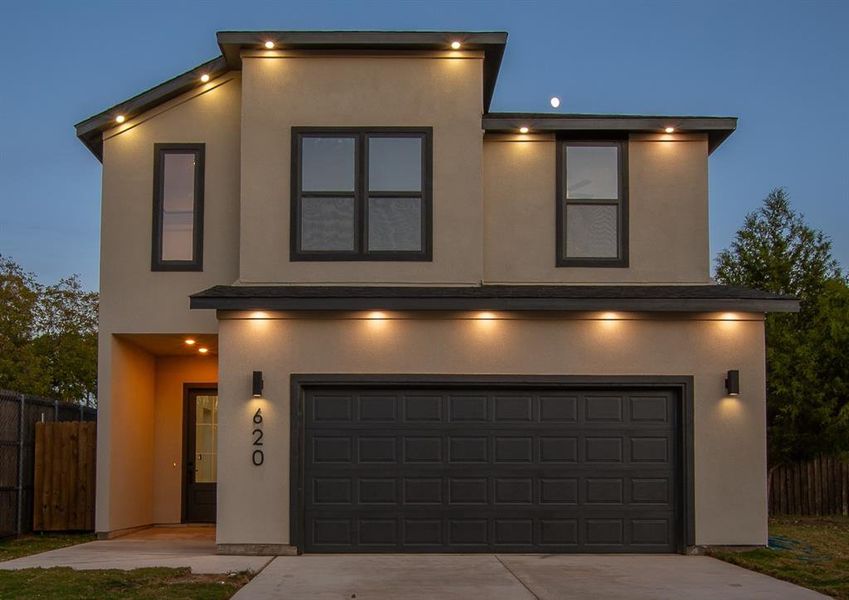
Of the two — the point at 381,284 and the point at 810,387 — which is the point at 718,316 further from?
the point at 810,387

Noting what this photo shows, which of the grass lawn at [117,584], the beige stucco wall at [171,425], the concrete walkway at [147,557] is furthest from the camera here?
the beige stucco wall at [171,425]

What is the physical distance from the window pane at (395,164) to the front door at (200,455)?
18.1ft

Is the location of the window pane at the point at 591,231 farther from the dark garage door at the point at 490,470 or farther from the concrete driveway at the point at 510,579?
the concrete driveway at the point at 510,579

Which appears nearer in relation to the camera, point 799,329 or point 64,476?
point 64,476

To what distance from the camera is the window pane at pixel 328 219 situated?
14.9 meters

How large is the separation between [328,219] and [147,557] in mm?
5035

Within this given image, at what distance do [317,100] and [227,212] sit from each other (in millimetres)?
2230

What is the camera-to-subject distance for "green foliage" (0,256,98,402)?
32.9m

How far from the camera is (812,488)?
69.3 feet

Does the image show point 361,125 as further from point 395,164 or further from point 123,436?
point 123,436

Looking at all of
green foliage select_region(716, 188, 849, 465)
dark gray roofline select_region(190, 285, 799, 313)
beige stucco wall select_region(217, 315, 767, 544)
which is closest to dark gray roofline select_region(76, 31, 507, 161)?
dark gray roofline select_region(190, 285, 799, 313)

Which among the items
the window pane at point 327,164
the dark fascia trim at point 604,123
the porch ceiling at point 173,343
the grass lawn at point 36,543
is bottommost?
the grass lawn at point 36,543

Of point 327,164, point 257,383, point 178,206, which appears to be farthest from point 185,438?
point 327,164

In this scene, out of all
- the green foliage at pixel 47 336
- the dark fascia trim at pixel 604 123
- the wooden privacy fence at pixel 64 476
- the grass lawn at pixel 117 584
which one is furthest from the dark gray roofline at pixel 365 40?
the green foliage at pixel 47 336
